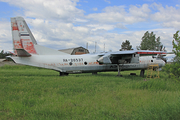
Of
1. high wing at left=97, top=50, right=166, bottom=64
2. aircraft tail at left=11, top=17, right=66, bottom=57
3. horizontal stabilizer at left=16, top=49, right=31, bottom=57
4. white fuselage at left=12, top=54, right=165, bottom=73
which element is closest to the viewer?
horizontal stabilizer at left=16, top=49, right=31, bottom=57

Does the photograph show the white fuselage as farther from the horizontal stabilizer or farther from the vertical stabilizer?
the vertical stabilizer

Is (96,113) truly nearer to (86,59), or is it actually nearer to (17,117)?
(17,117)

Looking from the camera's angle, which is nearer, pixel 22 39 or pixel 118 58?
pixel 22 39

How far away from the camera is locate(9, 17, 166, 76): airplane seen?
46.2ft

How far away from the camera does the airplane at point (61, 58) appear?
46.2ft

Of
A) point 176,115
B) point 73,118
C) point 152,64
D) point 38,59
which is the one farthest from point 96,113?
point 152,64

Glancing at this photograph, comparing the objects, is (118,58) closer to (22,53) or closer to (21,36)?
(22,53)

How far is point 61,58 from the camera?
50.6 feet

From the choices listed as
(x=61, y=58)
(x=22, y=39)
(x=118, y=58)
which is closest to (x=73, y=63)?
(x=61, y=58)

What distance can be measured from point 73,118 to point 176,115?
2.97 m

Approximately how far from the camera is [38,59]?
14.4 m

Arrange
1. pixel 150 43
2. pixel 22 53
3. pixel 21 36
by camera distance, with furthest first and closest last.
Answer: pixel 150 43 < pixel 21 36 < pixel 22 53

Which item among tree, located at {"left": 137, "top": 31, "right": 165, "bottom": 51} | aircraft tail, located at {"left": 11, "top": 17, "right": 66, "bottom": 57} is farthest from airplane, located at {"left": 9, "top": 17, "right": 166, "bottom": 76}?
tree, located at {"left": 137, "top": 31, "right": 165, "bottom": 51}

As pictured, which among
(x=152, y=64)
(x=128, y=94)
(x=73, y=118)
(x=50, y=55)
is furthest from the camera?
(x=152, y=64)
